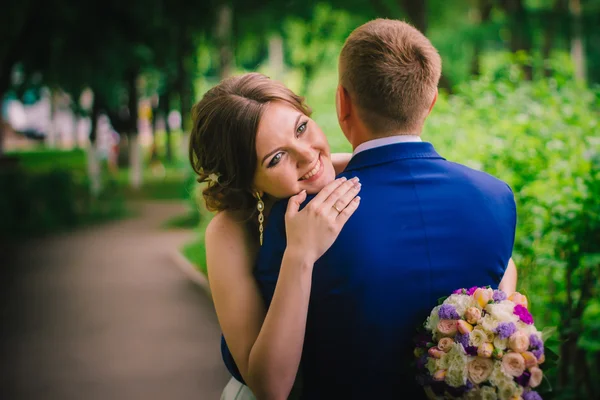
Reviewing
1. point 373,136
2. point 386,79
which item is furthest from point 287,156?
point 386,79

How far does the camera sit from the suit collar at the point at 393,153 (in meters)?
1.94

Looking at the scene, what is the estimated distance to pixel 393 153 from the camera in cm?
194

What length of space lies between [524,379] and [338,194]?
732mm

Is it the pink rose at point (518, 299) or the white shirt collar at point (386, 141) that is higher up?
the white shirt collar at point (386, 141)

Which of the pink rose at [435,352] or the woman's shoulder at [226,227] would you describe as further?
the woman's shoulder at [226,227]

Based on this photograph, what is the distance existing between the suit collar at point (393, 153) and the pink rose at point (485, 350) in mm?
563

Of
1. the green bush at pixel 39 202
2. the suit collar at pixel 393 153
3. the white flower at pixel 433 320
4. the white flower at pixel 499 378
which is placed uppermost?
the suit collar at pixel 393 153

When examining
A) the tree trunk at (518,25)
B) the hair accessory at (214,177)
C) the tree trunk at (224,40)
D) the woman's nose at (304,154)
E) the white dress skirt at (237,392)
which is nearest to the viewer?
the woman's nose at (304,154)

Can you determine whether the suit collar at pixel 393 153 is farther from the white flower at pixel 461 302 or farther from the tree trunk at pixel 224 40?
the tree trunk at pixel 224 40

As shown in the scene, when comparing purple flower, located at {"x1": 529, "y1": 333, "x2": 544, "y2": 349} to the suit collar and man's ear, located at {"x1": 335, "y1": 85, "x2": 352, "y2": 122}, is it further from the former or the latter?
man's ear, located at {"x1": 335, "y1": 85, "x2": 352, "y2": 122}

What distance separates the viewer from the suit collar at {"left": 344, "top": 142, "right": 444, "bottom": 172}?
1942 millimetres

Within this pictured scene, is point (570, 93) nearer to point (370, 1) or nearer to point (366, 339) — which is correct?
point (366, 339)

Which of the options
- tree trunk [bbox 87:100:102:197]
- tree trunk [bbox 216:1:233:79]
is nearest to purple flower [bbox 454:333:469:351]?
tree trunk [bbox 216:1:233:79]

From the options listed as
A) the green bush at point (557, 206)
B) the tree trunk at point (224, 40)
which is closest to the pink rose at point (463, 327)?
the green bush at point (557, 206)
